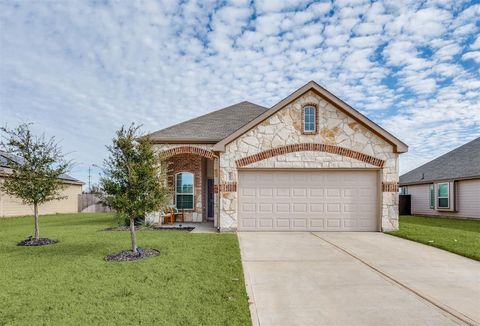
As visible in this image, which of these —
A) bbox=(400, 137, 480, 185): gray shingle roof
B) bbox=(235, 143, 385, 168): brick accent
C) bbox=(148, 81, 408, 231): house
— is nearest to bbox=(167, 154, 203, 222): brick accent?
bbox=(148, 81, 408, 231): house

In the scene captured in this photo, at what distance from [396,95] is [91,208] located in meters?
27.1

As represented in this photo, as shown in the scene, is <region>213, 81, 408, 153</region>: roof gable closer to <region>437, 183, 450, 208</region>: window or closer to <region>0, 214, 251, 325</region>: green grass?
<region>0, 214, 251, 325</region>: green grass

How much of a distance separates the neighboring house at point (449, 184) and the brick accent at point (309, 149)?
9.72m

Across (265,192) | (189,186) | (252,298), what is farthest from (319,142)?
(252,298)

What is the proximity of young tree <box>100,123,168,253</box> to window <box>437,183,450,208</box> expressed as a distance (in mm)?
19616

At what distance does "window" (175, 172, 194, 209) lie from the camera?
1569 centimetres

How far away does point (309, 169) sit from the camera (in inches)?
476

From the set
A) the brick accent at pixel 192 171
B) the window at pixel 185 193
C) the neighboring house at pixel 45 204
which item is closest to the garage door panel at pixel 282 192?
the brick accent at pixel 192 171

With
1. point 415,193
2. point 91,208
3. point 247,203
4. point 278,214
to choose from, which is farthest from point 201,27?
point 91,208

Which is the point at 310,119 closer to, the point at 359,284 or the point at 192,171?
the point at 192,171

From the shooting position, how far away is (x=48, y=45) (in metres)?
11.9

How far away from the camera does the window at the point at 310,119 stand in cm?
1206

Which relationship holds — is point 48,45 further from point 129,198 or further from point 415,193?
point 415,193

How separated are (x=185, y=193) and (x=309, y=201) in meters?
6.79
